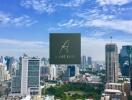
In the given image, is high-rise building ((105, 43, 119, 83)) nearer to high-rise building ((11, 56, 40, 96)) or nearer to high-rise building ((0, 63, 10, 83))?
high-rise building ((11, 56, 40, 96))

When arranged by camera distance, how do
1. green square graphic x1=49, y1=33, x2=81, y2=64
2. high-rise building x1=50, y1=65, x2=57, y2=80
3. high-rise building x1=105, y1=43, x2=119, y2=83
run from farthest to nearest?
high-rise building x1=50, y1=65, x2=57, y2=80
high-rise building x1=105, y1=43, x2=119, y2=83
green square graphic x1=49, y1=33, x2=81, y2=64

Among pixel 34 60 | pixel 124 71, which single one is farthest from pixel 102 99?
pixel 124 71

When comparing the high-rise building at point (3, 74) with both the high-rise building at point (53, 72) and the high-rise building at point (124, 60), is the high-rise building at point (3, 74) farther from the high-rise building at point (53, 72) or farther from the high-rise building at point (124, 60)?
the high-rise building at point (124, 60)

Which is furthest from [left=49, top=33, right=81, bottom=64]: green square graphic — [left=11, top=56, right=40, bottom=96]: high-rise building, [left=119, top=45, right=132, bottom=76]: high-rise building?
[left=119, top=45, right=132, bottom=76]: high-rise building

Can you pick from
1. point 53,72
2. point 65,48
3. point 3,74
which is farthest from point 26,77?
point 65,48

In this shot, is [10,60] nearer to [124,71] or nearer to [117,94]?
[124,71]
